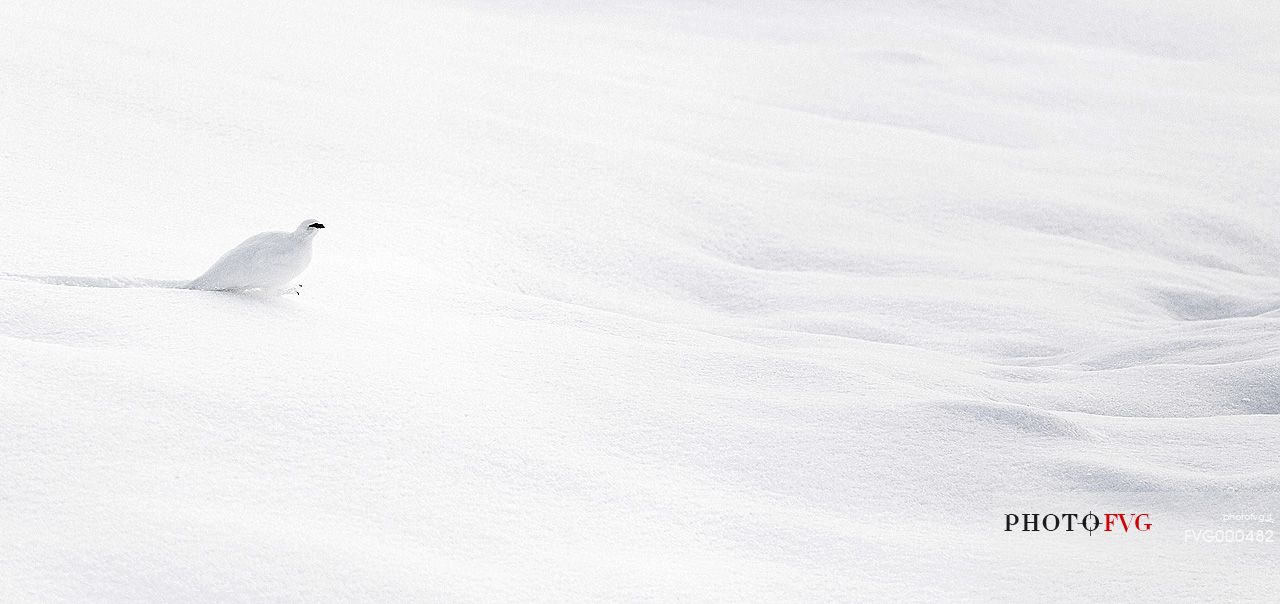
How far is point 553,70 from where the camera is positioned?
251 inches

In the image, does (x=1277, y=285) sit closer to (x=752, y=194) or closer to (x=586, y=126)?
A: (x=752, y=194)

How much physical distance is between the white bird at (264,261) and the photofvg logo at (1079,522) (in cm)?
164

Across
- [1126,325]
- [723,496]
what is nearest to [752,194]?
[1126,325]

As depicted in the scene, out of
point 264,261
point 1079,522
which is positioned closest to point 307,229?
point 264,261

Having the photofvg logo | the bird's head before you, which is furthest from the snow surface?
the bird's head

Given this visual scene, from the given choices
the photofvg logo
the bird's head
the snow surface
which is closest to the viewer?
the snow surface

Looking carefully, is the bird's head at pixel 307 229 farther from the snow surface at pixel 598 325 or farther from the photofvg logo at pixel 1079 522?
the photofvg logo at pixel 1079 522

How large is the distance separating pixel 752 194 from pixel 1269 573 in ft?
10.3

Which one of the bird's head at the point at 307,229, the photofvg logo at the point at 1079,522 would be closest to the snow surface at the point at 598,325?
the photofvg logo at the point at 1079,522

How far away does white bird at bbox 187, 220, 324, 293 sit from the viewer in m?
2.62

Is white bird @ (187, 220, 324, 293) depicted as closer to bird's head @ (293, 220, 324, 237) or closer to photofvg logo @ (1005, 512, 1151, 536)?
bird's head @ (293, 220, 324, 237)

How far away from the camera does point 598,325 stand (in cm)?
317

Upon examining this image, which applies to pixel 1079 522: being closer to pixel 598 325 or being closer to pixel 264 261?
pixel 598 325

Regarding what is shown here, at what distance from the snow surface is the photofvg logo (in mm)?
44
